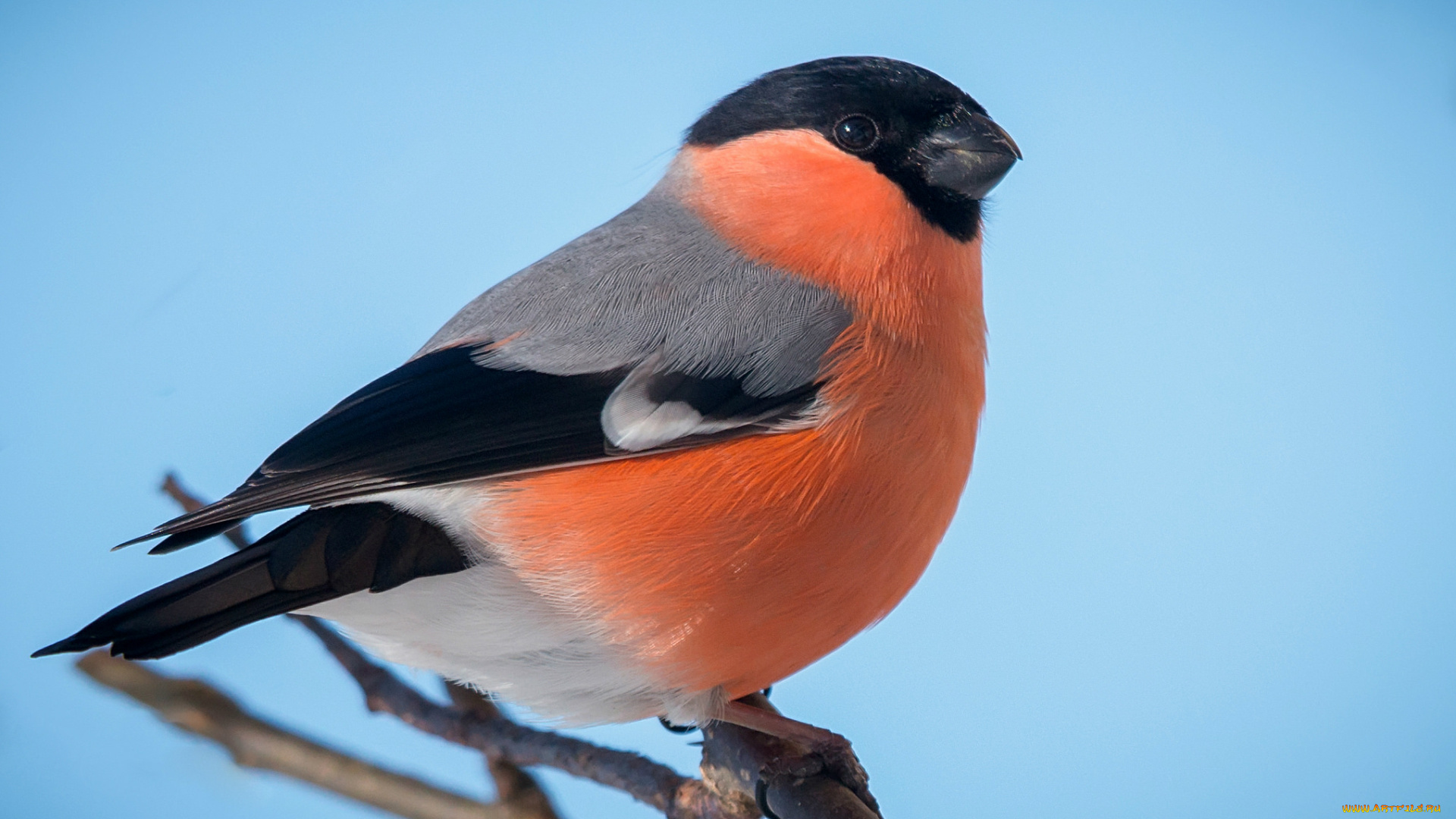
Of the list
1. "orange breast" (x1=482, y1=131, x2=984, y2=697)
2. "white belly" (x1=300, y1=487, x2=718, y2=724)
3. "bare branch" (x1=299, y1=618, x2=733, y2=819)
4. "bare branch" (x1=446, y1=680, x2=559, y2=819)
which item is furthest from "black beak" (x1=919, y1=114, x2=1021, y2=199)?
"bare branch" (x1=446, y1=680, x2=559, y2=819)

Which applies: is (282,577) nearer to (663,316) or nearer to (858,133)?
(663,316)

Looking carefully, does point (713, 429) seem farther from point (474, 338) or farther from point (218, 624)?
point (218, 624)

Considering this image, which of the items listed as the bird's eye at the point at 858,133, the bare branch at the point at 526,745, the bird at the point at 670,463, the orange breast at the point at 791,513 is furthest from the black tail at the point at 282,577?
the bird's eye at the point at 858,133

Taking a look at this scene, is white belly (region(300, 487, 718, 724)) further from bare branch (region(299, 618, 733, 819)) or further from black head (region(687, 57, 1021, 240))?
black head (region(687, 57, 1021, 240))

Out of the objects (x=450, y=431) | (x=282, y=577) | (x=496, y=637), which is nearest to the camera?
(x=282, y=577)

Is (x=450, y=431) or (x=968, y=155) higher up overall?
(x=968, y=155)

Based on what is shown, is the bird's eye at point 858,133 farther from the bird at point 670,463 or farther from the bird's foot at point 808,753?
the bird's foot at point 808,753

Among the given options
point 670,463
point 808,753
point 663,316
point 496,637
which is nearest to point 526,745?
point 496,637
